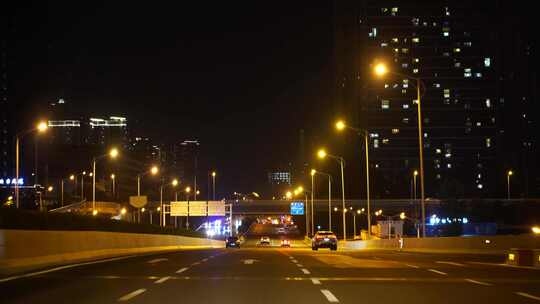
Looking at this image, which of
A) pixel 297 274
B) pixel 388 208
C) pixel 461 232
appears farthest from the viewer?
pixel 388 208

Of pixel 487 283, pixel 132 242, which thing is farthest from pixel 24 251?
pixel 132 242

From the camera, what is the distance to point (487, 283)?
1900 cm

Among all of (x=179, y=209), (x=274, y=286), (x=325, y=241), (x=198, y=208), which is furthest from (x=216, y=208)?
(x=274, y=286)

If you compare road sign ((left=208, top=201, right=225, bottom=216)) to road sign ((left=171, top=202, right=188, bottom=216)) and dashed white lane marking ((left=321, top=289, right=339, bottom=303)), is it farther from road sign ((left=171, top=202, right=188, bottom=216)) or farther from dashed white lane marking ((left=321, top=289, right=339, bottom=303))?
dashed white lane marking ((left=321, top=289, right=339, bottom=303))

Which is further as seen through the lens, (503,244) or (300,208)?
(300,208)

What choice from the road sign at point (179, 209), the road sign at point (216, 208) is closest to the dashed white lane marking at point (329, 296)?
the road sign at point (216, 208)

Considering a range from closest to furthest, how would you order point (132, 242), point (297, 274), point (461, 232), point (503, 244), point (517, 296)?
1. point (517, 296)
2. point (297, 274)
3. point (503, 244)
4. point (132, 242)
5. point (461, 232)

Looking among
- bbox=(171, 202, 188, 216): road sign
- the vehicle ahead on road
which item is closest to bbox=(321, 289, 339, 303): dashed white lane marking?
the vehicle ahead on road

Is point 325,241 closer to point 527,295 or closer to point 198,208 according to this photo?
point 527,295

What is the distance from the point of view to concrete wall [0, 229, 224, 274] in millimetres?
25352

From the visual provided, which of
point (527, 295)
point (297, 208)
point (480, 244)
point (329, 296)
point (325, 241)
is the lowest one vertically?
point (325, 241)

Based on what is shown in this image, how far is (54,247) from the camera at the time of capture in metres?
30.4

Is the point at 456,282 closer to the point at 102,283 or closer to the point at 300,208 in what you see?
the point at 102,283

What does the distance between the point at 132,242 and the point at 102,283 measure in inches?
1210
